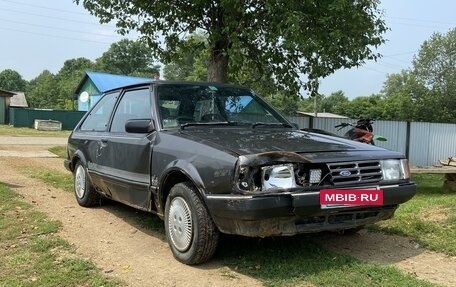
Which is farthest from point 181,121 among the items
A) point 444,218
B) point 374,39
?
point 374,39

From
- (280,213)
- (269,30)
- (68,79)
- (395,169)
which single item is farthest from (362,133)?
(68,79)

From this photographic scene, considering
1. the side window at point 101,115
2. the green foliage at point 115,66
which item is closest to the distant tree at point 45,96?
the green foliage at point 115,66

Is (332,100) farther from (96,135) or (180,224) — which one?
(180,224)

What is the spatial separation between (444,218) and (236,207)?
301cm

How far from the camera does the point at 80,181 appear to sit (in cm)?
667

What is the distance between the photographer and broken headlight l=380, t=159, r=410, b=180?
13.7ft

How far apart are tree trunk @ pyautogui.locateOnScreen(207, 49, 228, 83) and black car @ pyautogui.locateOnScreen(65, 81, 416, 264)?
542 centimetres

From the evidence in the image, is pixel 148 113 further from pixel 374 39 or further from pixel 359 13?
pixel 374 39

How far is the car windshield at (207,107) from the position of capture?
16.1 feet

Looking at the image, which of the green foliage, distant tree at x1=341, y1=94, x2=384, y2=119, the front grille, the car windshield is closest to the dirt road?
the front grille

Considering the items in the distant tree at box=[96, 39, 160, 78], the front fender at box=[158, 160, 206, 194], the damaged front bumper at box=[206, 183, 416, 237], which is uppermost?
the distant tree at box=[96, 39, 160, 78]

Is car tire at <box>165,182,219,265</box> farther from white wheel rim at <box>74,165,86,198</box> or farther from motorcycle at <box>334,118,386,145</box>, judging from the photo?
motorcycle at <box>334,118,386,145</box>

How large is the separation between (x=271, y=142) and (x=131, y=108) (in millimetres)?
2003

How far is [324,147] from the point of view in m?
4.12
